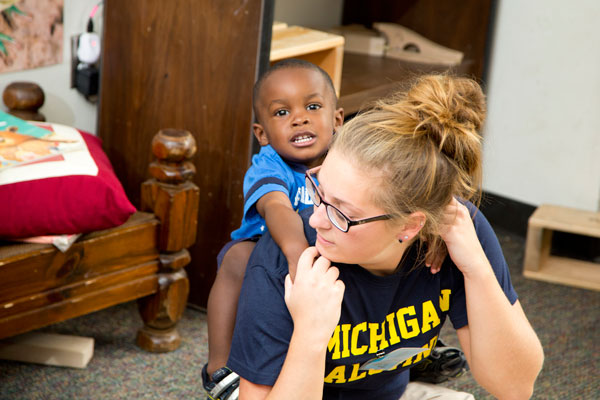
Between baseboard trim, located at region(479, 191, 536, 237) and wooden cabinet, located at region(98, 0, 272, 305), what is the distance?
1501mm

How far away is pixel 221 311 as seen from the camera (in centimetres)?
160

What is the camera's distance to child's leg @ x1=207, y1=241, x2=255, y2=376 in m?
1.59

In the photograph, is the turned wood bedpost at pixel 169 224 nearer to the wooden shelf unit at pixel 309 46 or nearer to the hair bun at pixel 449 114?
the wooden shelf unit at pixel 309 46

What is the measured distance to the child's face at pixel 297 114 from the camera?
171 cm

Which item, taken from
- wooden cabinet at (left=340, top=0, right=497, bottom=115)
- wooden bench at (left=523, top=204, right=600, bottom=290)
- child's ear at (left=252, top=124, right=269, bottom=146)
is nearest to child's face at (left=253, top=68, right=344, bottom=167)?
child's ear at (left=252, top=124, right=269, bottom=146)

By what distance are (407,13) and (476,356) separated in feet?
8.56

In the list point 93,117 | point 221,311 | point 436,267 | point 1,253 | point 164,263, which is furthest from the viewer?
point 93,117

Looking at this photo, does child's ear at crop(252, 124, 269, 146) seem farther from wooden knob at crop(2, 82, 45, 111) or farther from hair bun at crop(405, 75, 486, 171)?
wooden knob at crop(2, 82, 45, 111)

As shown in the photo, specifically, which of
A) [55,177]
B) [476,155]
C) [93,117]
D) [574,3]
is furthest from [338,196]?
[574,3]

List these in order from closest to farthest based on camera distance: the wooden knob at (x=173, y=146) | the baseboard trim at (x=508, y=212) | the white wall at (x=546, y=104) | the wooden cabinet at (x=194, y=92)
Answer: the wooden knob at (x=173, y=146) < the wooden cabinet at (x=194, y=92) < the white wall at (x=546, y=104) < the baseboard trim at (x=508, y=212)

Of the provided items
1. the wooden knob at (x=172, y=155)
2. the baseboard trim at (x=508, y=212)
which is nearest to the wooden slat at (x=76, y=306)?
the wooden knob at (x=172, y=155)

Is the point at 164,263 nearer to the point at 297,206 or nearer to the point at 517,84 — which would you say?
the point at 297,206

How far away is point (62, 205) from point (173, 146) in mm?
347

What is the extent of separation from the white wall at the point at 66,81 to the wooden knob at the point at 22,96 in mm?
70
